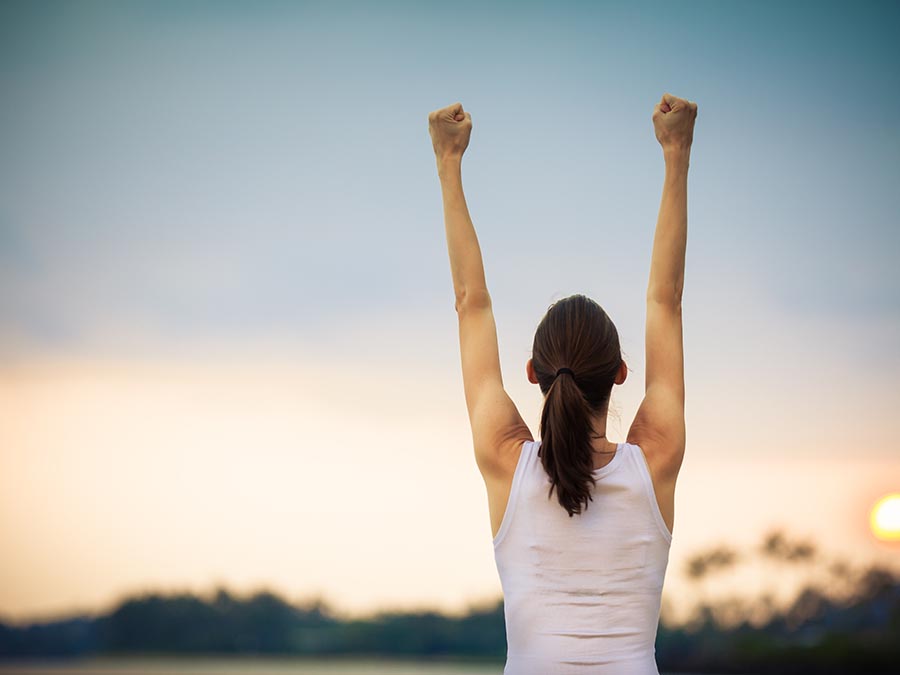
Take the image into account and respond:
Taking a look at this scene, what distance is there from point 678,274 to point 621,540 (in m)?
0.64

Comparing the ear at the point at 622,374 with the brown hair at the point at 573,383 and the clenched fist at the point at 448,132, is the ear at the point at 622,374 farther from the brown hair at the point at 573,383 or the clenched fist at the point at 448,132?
the clenched fist at the point at 448,132

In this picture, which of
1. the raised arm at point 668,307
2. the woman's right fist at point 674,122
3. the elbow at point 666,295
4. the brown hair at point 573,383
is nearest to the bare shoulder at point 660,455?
the raised arm at point 668,307

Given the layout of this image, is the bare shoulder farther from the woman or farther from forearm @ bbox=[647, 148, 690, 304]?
forearm @ bbox=[647, 148, 690, 304]

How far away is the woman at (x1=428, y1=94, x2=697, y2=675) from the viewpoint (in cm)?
182

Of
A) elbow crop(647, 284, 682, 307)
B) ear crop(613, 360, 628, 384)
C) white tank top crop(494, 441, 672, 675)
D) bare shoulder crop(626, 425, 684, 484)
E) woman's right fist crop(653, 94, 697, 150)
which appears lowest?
white tank top crop(494, 441, 672, 675)

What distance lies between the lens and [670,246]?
7.20 feet

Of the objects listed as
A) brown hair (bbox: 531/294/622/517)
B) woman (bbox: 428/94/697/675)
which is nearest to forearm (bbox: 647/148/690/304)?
woman (bbox: 428/94/697/675)

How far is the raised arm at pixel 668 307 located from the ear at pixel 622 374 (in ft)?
0.17

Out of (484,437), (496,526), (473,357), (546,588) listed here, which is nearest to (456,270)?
(473,357)

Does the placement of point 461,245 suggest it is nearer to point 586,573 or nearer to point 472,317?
point 472,317

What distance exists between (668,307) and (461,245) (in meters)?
0.47

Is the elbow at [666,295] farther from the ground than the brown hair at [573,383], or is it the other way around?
the elbow at [666,295]

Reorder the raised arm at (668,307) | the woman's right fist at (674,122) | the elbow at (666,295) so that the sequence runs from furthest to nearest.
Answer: the woman's right fist at (674,122) < the elbow at (666,295) < the raised arm at (668,307)

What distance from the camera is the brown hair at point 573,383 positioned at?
6.05 ft
